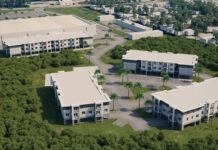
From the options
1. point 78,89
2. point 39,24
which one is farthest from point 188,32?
point 78,89

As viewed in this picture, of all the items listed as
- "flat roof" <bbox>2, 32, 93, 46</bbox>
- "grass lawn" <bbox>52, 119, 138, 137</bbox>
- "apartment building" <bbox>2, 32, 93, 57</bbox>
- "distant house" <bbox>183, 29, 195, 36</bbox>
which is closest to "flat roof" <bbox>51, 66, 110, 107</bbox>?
"grass lawn" <bbox>52, 119, 138, 137</bbox>

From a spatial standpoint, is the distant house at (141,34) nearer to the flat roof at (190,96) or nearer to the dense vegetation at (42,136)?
the flat roof at (190,96)

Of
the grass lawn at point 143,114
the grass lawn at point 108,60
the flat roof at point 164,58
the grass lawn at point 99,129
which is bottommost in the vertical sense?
the grass lawn at point 99,129

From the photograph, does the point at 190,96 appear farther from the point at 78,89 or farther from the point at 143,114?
the point at 78,89

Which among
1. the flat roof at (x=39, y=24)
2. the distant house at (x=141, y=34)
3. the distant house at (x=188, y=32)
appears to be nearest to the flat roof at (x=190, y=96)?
the distant house at (x=141, y=34)

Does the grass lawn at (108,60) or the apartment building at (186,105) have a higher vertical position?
the grass lawn at (108,60)
